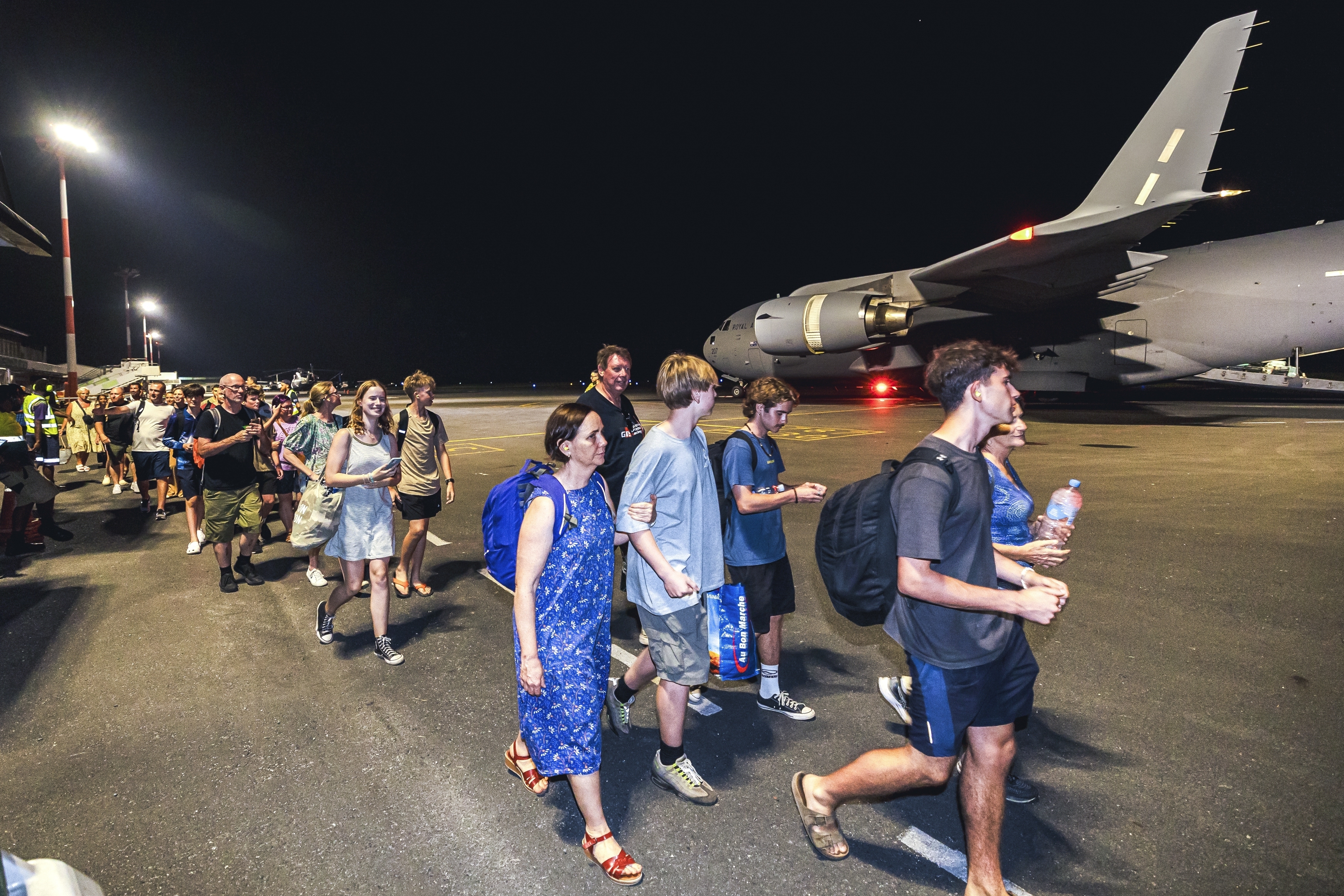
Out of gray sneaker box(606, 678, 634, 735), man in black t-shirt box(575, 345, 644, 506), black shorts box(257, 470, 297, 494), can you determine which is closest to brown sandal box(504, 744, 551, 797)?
gray sneaker box(606, 678, 634, 735)

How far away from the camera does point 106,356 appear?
10119 cm

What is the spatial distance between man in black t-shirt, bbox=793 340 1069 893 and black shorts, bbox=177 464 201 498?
7.98 meters

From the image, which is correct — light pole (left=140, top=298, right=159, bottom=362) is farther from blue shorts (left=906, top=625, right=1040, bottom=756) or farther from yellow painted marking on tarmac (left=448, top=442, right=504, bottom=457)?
blue shorts (left=906, top=625, right=1040, bottom=756)

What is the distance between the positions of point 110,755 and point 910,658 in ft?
13.5

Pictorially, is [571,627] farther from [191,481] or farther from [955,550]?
[191,481]

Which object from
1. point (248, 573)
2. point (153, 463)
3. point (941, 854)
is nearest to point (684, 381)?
point (941, 854)

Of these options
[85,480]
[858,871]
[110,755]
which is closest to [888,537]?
[858,871]

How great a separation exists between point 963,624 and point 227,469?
6.62 meters

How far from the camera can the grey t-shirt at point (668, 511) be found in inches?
117

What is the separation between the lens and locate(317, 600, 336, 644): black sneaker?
4879 millimetres

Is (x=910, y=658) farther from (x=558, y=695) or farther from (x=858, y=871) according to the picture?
(x=558, y=695)

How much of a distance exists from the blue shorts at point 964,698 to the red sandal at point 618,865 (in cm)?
121

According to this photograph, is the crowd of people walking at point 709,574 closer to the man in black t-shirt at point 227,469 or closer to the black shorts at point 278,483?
the man in black t-shirt at point 227,469

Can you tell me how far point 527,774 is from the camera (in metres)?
3.10
